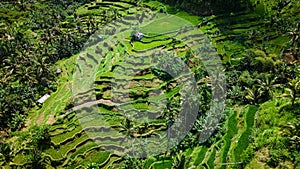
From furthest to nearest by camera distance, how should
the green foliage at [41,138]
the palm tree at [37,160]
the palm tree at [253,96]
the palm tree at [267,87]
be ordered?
the palm tree at [253,96]
the palm tree at [267,87]
the green foliage at [41,138]
the palm tree at [37,160]

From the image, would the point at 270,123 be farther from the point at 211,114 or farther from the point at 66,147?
the point at 66,147

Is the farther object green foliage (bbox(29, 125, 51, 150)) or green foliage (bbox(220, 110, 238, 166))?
green foliage (bbox(29, 125, 51, 150))

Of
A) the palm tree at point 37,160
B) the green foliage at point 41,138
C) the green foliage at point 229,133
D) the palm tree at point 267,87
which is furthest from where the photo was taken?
the palm tree at point 267,87

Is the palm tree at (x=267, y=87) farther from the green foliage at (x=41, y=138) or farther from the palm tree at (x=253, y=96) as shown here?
the green foliage at (x=41, y=138)

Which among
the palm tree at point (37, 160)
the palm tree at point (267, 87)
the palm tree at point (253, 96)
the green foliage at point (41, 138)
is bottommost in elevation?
the palm tree at point (37, 160)

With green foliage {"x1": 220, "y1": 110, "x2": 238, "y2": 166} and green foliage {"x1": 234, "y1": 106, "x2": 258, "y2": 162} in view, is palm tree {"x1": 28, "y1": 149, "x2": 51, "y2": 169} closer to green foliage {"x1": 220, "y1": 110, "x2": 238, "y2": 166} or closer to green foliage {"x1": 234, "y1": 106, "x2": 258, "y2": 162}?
green foliage {"x1": 220, "y1": 110, "x2": 238, "y2": 166}

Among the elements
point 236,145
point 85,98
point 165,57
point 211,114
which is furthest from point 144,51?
point 236,145

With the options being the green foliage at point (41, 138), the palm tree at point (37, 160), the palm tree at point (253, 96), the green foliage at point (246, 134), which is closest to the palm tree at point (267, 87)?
the palm tree at point (253, 96)

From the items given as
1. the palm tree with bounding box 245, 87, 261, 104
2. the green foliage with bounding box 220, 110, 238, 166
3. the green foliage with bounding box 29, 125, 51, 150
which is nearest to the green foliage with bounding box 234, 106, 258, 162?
the green foliage with bounding box 220, 110, 238, 166

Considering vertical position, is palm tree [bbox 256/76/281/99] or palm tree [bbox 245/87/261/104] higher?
palm tree [bbox 256/76/281/99]
